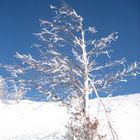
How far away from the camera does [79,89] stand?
1423 centimetres

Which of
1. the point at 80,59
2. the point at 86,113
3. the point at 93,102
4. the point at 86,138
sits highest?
the point at 93,102

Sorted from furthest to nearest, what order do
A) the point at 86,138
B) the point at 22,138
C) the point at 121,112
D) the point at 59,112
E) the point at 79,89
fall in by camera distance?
the point at 59,112, the point at 121,112, the point at 22,138, the point at 79,89, the point at 86,138

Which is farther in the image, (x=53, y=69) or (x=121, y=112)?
(x=121, y=112)

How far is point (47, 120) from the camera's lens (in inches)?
1069

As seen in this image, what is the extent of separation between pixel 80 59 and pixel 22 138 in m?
9.54

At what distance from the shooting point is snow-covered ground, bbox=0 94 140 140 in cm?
2264

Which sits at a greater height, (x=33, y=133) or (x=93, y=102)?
(x=93, y=102)

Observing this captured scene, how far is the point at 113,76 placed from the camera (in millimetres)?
15016

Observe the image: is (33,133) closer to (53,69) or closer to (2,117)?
(2,117)

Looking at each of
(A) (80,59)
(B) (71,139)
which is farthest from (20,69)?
(B) (71,139)

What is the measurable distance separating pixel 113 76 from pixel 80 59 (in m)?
1.60

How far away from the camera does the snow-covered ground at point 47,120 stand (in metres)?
22.6

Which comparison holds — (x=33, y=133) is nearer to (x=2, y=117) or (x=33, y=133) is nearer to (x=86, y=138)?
(x=2, y=117)

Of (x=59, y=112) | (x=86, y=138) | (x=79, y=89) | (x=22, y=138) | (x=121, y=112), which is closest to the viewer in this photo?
(x=86, y=138)
